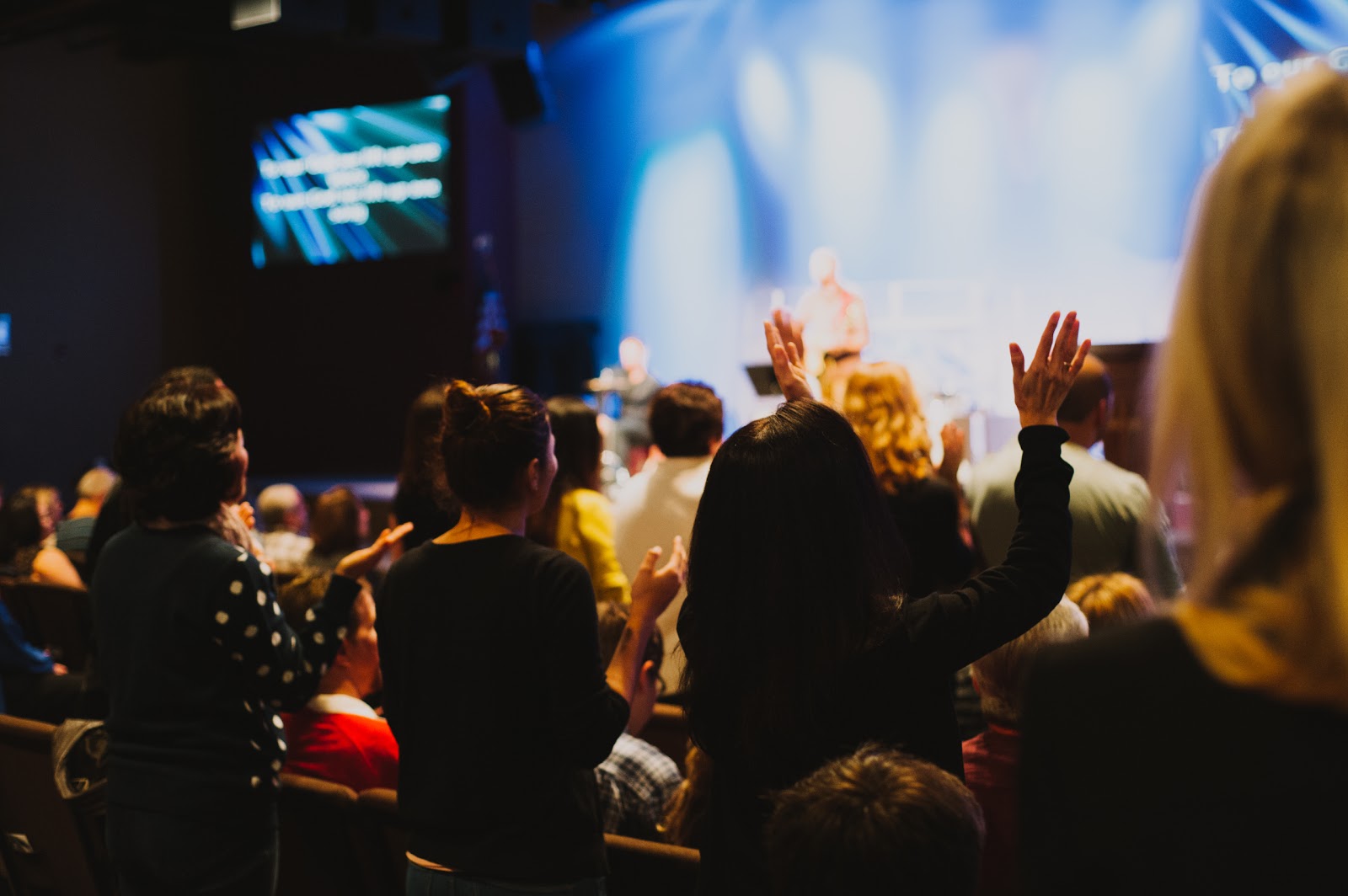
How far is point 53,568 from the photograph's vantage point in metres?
4.37

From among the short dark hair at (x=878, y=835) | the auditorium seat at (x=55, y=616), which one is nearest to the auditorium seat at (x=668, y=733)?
the short dark hair at (x=878, y=835)

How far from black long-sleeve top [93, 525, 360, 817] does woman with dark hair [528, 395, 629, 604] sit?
1.08 metres

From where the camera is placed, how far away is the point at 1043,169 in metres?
9.16

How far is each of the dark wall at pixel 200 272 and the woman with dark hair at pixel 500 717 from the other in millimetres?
9520

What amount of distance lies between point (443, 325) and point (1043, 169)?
5.31 metres

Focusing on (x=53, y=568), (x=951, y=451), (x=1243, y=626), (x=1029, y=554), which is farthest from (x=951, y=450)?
(x=53, y=568)

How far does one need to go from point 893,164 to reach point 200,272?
678 cm

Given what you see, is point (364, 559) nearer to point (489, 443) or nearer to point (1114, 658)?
point (489, 443)

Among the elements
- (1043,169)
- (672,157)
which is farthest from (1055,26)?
(672,157)

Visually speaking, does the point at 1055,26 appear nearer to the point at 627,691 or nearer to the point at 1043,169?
the point at 1043,169

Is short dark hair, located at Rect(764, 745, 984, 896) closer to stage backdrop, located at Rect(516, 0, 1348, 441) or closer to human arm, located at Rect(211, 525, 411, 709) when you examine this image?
human arm, located at Rect(211, 525, 411, 709)

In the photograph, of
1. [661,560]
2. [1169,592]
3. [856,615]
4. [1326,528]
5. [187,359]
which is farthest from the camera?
[187,359]

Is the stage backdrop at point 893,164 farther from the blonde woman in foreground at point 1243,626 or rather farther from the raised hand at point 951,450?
the blonde woman in foreground at point 1243,626

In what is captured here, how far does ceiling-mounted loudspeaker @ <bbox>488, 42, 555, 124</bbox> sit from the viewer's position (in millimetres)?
9969
